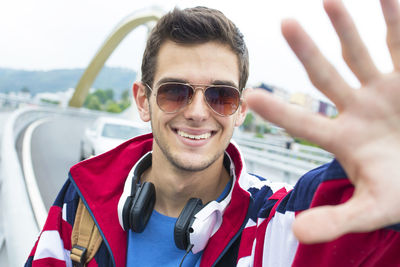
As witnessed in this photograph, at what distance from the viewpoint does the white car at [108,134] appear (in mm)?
8391

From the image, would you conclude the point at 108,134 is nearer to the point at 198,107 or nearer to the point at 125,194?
the point at 125,194

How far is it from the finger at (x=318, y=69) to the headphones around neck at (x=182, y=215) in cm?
105

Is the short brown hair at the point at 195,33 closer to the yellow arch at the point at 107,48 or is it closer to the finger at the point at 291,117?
the finger at the point at 291,117

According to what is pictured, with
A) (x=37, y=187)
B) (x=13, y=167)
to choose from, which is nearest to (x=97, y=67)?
(x=37, y=187)

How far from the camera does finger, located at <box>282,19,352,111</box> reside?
73 cm

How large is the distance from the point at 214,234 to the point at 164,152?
497 mm

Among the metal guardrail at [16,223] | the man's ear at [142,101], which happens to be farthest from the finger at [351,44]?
the metal guardrail at [16,223]

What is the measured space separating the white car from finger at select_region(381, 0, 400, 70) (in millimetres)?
7800

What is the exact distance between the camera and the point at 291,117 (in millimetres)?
750

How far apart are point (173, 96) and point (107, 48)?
119 ft

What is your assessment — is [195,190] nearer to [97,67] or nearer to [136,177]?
[136,177]

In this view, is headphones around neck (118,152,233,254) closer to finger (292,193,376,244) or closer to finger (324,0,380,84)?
finger (292,193,376,244)

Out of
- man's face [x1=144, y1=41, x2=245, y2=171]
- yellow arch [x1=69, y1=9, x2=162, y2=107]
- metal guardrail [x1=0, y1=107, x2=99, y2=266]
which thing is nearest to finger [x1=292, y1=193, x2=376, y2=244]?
man's face [x1=144, y1=41, x2=245, y2=171]

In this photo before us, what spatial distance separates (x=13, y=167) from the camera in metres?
3.60
